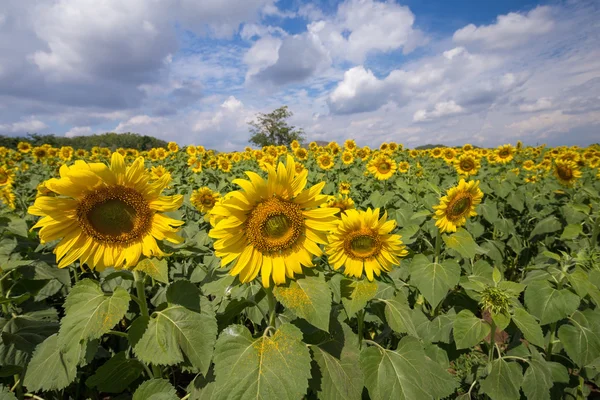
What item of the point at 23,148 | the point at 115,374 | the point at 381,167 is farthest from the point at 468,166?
the point at 23,148

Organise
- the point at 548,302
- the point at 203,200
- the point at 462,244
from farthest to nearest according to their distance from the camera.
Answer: the point at 203,200, the point at 462,244, the point at 548,302

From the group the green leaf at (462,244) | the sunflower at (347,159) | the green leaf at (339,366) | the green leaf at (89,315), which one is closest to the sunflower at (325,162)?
the sunflower at (347,159)

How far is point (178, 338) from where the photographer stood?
63.0 inches

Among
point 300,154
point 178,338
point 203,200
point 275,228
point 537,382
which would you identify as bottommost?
point 537,382

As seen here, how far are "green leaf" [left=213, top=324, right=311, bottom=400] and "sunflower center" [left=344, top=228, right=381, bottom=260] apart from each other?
2.85ft

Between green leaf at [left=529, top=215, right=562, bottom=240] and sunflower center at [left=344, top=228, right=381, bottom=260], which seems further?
green leaf at [left=529, top=215, right=562, bottom=240]

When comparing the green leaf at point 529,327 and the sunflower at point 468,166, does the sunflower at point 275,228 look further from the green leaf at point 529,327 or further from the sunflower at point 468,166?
the sunflower at point 468,166

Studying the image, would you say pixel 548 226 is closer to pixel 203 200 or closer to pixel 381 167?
pixel 381 167

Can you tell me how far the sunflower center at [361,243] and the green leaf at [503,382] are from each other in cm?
144

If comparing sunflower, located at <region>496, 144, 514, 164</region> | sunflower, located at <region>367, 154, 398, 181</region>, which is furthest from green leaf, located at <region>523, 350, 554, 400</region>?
sunflower, located at <region>496, 144, 514, 164</region>

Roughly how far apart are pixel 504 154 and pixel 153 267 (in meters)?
12.4

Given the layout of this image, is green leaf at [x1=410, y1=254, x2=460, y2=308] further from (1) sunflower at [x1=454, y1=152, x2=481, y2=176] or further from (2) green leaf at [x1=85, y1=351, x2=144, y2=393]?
(1) sunflower at [x1=454, y1=152, x2=481, y2=176]

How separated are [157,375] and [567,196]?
7.16m

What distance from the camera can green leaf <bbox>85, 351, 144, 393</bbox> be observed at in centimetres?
190
